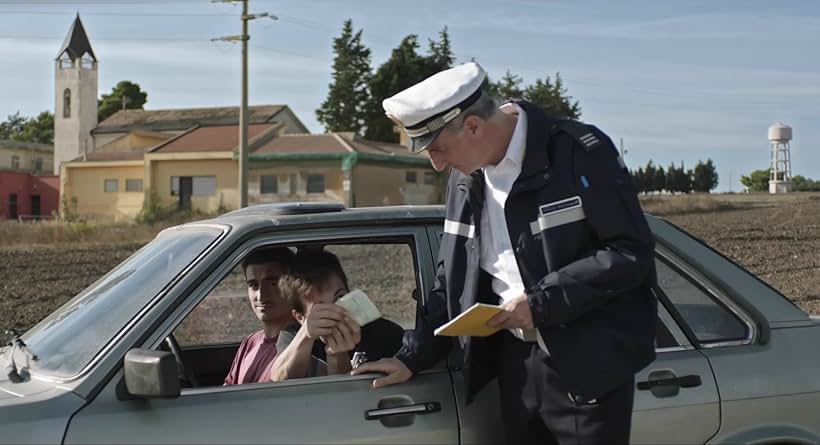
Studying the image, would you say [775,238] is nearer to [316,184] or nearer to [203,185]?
[316,184]

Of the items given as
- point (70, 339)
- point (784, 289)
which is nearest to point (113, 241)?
point (784, 289)

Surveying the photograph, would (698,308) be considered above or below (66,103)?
below

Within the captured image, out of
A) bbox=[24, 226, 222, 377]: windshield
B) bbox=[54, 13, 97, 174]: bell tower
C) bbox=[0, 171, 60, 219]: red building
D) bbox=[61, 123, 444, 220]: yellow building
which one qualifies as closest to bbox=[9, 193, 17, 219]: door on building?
bbox=[0, 171, 60, 219]: red building

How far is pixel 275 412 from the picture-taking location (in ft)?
10.1

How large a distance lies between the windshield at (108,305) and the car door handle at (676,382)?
5.07 ft

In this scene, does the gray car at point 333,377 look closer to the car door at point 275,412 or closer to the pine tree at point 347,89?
the car door at point 275,412

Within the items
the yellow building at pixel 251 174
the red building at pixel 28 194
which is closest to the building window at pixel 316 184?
the yellow building at pixel 251 174

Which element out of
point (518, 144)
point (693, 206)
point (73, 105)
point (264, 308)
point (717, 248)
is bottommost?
point (717, 248)

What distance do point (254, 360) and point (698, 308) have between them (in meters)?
1.70

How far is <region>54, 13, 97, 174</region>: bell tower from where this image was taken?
81312 mm

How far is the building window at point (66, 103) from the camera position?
82.6 metres

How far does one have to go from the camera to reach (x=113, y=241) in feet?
102

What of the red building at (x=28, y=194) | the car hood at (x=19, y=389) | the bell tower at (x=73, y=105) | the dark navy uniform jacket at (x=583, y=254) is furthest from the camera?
the bell tower at (x=73, y=105)

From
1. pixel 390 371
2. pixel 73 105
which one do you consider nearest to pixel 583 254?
pixel 390 371
